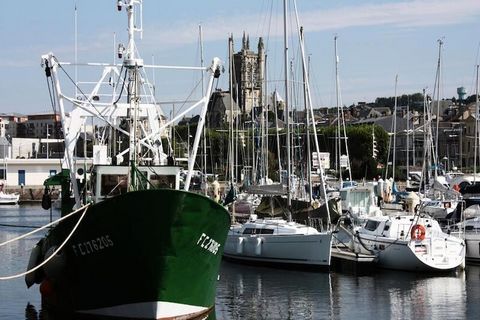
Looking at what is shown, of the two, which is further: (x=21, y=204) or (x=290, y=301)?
(x=21, y=204)

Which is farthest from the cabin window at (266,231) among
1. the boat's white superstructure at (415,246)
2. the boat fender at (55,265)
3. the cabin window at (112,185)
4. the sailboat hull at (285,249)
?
the boat fender at (55,265)

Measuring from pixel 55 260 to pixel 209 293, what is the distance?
4.36 meters

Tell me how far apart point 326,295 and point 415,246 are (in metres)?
6.75

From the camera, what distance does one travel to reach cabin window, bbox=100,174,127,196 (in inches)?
1003

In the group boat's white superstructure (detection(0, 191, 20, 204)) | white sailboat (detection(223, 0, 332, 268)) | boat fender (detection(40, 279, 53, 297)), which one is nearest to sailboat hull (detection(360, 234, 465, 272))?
white sailboat (detection(223, 0, 332, 268))

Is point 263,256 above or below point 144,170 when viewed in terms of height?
below

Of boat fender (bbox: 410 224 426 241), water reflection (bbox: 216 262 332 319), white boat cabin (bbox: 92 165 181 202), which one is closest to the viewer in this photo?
white boat cabin (bbox: 92 165 181 202)

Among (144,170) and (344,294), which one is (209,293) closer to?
(144,170)

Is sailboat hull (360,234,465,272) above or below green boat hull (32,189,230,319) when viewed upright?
below

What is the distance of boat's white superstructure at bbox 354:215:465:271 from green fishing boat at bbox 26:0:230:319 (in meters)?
13.6

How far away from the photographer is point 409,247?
37.3 m

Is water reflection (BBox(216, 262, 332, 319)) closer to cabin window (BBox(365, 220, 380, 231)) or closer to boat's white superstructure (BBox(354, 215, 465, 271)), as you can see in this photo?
boat's white superstructure (BBox(354, 215, 465, 271))

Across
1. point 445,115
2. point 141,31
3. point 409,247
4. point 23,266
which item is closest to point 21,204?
point 23,266

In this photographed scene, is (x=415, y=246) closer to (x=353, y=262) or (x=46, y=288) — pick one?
(x=353, y=262)
